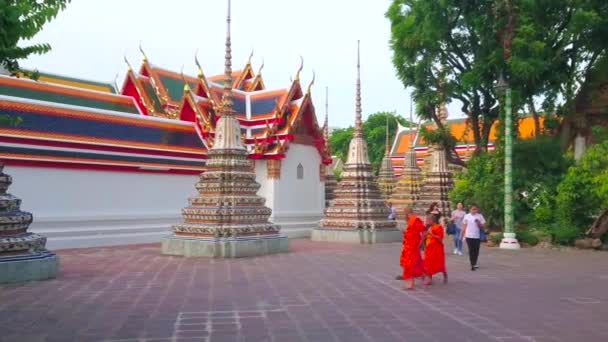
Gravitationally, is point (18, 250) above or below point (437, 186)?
below

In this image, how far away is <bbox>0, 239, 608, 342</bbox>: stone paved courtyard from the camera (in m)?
6.19

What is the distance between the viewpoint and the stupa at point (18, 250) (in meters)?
9.62

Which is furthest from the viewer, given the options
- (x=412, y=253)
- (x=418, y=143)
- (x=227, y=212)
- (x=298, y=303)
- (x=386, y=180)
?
(x=418, y=143)

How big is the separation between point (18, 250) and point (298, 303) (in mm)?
5077

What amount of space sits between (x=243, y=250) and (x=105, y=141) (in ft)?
20.1

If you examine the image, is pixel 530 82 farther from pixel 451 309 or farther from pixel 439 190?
pixel 451 309

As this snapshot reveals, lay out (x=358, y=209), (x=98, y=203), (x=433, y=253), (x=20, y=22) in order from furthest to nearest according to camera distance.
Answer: (x=358, y=209) < (x=98, y=203) < (x=433, y=253) < (x=20, y=22)

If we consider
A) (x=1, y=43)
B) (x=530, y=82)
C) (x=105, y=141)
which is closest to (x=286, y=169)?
(x=105, y=141)

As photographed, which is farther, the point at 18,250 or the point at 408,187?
the point at 408,187

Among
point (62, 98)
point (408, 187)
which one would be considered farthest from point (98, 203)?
point (408, 187)

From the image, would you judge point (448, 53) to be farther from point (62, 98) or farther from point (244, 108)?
point (62, 98)

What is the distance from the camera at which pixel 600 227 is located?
57.9 feet

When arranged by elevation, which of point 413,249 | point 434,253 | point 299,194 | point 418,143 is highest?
point 418,143

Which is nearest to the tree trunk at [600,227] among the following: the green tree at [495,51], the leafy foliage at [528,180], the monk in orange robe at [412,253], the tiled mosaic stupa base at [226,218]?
the leafy foliage at [528,180]
